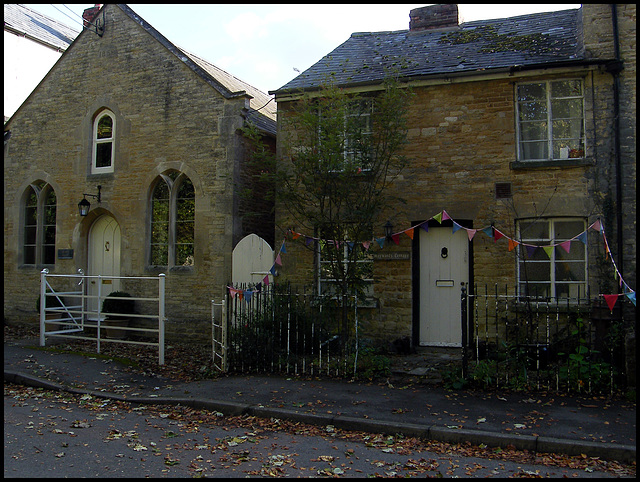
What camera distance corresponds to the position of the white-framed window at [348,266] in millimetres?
9352

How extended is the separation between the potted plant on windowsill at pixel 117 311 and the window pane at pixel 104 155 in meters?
3.57

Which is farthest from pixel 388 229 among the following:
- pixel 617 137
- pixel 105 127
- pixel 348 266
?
pixel 105 127

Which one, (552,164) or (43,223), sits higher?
(552,164)

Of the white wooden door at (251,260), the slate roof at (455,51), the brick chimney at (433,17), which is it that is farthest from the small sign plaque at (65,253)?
the brick chimney at (433,17)

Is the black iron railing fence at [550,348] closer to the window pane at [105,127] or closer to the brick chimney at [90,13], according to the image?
the window pane at [105,127]

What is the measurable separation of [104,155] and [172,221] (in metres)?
2.88

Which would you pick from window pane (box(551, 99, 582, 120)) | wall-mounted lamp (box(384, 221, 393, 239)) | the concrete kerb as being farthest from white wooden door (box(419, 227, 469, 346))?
the concrete kerb

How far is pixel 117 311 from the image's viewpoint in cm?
1295

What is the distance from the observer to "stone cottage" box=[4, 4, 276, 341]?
12.6 m

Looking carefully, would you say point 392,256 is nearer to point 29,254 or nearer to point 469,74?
point 469,74

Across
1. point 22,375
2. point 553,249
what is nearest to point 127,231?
point 22,375

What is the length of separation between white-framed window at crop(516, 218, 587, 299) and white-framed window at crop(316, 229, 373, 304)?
9.69 ft

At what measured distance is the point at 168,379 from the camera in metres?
9.00

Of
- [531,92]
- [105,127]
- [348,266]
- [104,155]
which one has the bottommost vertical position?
[348,266]
